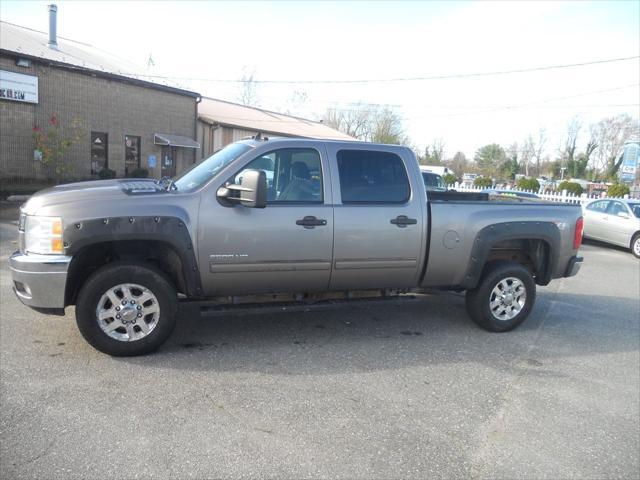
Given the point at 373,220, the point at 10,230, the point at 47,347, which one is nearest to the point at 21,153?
the point at 10,230

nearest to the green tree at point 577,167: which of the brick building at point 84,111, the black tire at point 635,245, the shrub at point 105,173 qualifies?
the brick building at point 84,111

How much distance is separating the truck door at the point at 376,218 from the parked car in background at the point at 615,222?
1052cm

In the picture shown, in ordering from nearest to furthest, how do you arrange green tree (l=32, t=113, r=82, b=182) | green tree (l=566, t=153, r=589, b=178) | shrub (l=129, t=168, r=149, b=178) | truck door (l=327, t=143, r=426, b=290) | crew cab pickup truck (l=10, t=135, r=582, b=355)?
crew cab pickup truck (l=10, t=135, r=582, b=355), truck door (l=327, t=143, r=426, b=290), green tree (l=32, t=113, r=82, b=182), shrub (l=129, t=168, r=149, b=178), green tree (l=566, t=153, r=589, b=178)

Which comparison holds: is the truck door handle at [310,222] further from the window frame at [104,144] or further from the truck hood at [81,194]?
the window frame at [104,144]

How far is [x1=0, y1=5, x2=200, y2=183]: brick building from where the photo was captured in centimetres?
1769

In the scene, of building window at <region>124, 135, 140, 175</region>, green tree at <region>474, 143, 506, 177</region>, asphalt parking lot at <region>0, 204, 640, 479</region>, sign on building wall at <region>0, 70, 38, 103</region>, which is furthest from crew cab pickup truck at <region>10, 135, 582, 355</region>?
green tree at <region>474, 143, 506, 177</region>

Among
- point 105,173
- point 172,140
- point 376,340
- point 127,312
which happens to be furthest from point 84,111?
point 376,340

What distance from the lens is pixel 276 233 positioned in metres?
4.57

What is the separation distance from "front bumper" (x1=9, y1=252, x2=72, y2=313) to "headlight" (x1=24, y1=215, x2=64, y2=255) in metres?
0.06

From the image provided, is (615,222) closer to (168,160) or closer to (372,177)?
(372,177)

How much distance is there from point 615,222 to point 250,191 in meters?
12.7

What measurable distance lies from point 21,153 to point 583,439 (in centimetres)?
1979

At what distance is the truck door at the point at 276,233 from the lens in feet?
14.5

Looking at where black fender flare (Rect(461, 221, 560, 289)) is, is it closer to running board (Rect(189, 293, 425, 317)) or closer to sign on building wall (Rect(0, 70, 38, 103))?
running board (Rect(189, 293, 425, 317))
